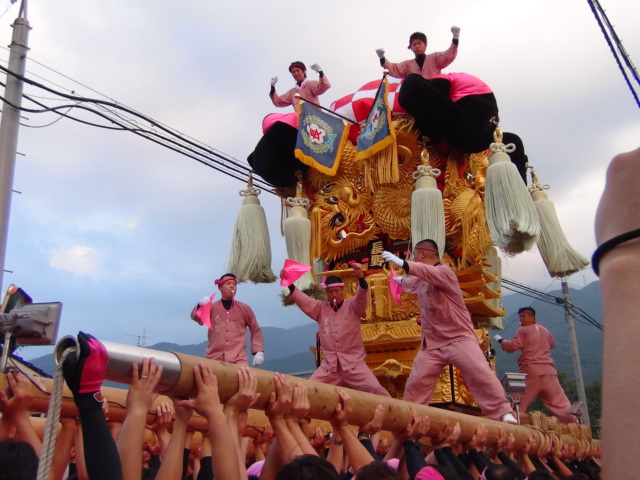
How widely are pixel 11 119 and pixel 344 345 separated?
3626 mm

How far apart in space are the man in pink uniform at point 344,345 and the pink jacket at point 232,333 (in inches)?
24.3

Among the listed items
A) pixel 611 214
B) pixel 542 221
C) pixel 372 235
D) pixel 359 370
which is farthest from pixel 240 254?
pixel 611 214

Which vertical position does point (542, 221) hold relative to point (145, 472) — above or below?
above

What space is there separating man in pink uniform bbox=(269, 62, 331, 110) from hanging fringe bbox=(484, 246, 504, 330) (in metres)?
3.08

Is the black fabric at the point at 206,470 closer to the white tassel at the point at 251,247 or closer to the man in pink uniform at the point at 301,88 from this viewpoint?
the white tassel at the point at 251,247

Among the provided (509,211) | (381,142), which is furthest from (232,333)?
(509,211)

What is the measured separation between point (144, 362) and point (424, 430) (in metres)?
1.74

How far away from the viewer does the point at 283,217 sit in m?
8.31

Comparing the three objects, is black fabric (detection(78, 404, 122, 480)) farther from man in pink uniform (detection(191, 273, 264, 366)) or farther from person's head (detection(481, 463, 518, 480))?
man in pink uniform (detection(191, 273, 264, 366))

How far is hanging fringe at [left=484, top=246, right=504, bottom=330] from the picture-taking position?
8.38 m

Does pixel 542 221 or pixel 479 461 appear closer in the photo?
pixel 479 461

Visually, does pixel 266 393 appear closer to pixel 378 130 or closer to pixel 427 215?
pixel 427 215

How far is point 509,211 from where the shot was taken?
648 centimetres

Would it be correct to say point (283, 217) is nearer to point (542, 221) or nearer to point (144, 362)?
point (542, 221)
